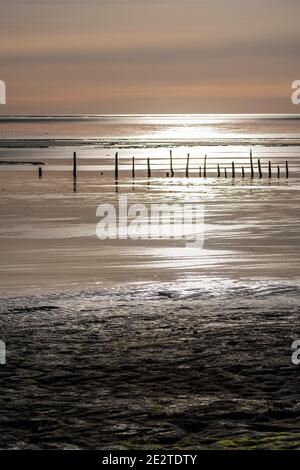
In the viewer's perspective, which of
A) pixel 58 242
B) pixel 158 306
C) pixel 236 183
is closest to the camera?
Answer: pixel 158 306

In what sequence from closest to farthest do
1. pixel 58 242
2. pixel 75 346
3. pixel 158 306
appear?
pixel 75 346
pixel 158 306
pixel 58 242

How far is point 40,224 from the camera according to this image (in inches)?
1366

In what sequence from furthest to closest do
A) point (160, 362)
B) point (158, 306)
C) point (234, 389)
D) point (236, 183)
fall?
1. point (236, 183)
2. point (158, 306)
3. point (160, 362)
4. point (234, 389)

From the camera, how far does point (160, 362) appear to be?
10.8 metres

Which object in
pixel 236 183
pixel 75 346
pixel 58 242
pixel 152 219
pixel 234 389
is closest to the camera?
pixel 234 389

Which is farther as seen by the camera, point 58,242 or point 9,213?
point 9,213

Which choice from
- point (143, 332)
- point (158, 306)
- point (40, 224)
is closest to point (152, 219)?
point (40, 224)

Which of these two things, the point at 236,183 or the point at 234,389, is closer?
the point at 234,389

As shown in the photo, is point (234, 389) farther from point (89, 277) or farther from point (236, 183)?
point (236, 183)
